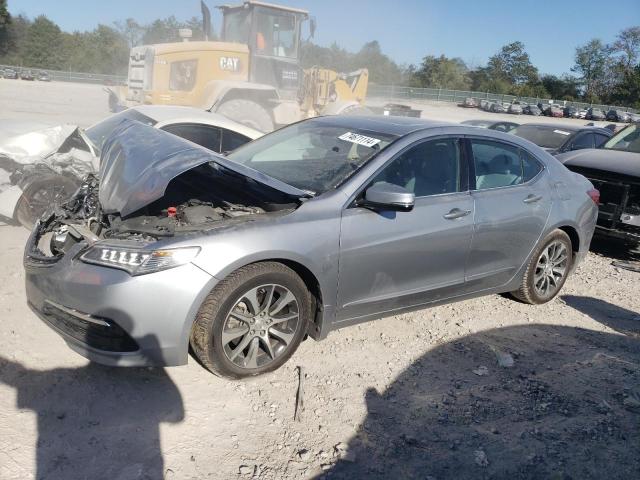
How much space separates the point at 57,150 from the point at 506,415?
5.51 m

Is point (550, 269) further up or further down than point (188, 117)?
further down

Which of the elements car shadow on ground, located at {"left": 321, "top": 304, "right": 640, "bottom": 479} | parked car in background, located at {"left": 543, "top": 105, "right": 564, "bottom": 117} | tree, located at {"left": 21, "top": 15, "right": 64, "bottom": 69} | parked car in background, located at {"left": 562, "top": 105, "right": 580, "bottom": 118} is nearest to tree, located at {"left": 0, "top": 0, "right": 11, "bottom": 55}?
tree, located at {"left": 21, "top": 15, "right": 64, "bottom": 69}

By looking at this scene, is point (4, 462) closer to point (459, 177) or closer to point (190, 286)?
point (190, 286)

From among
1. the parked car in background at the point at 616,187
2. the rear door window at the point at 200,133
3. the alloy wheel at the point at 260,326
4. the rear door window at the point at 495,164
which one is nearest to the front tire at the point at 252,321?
the alloy wheel at the point at 260,326

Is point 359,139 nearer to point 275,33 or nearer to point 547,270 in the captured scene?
point 547,270

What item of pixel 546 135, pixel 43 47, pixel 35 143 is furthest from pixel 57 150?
pixel 43 47

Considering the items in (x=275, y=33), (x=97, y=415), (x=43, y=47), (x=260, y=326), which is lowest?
(x=97, y=415)

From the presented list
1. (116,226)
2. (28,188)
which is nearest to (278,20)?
(28,188)

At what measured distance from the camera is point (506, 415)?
322 cm

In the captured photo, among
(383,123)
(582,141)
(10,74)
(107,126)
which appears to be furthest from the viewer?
(10,74)

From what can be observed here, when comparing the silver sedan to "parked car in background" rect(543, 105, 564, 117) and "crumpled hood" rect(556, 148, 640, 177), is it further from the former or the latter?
"parked car in background" rect(543, 105, 564, 117)

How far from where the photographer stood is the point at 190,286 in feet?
9.62

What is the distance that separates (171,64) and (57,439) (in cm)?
1104

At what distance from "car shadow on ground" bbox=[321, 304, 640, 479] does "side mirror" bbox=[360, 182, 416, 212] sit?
1112 mm
